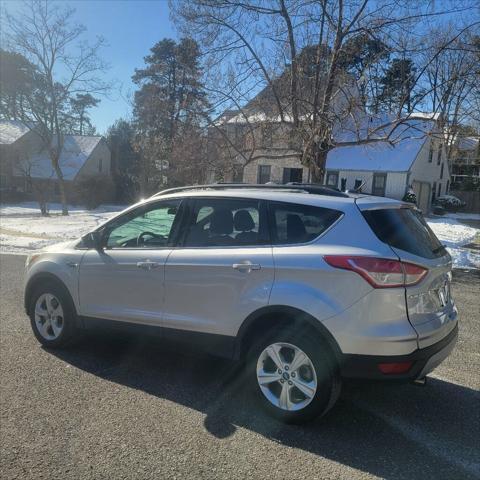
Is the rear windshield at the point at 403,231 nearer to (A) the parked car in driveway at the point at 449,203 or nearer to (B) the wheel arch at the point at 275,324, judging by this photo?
(B) the wheel arch at the point at 275,324

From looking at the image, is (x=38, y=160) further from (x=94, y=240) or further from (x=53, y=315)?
(x=94, y=240)

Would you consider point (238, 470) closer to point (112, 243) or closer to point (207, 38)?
point (112, 243)

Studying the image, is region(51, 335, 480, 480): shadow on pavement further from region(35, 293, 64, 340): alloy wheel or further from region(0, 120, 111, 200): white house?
region(0, 120, 111, 200): white house

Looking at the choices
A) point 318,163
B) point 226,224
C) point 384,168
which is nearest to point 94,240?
point 226,224

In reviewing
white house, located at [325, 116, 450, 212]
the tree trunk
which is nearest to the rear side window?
the tree trunk

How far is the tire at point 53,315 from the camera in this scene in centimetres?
499

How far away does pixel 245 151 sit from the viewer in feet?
46.2

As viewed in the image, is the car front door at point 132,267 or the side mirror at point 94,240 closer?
the car front door at point 132,267

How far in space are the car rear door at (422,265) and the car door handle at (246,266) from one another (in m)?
0.90

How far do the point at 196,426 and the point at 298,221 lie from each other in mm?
1742

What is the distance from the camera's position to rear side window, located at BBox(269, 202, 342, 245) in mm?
3664

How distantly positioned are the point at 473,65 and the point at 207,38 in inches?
261

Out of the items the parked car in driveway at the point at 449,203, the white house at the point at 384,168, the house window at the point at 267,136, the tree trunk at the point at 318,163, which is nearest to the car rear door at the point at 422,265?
the tree trunk at the point at 318,163

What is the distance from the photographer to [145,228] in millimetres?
4750
